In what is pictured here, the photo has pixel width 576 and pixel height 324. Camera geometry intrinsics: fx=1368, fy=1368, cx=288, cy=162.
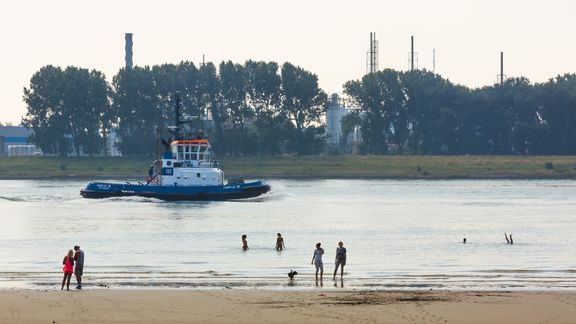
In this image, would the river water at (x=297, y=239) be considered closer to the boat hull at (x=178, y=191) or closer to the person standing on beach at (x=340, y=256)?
the boat hull at (x=178, y=191)

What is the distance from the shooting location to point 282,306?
50.2 m

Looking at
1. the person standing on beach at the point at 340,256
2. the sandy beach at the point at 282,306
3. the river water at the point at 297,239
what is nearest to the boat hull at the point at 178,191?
the river water at the point at 297,239

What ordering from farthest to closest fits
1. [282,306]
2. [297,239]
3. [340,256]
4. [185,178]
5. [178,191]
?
[185,178], [178,191], [297,239], [340,256], [282,306]

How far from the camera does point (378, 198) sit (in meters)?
153

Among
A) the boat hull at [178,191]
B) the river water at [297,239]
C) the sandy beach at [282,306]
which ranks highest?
the boat hull at [178,191]

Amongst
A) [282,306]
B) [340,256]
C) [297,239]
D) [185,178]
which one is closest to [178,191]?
[185,178]

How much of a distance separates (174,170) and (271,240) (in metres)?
48.3

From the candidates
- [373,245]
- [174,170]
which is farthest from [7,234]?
[174,170]

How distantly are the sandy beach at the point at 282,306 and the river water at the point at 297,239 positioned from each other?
3.60 m

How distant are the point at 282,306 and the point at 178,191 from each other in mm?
84631

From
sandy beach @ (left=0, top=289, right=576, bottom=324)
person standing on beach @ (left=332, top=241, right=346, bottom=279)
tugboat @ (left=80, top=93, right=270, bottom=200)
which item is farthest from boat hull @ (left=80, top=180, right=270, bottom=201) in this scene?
sandy beach @ (left=0, top=289, right=576, bottom=324)

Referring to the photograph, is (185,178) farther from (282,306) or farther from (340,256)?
(282,306)

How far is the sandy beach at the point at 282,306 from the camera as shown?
47.3m

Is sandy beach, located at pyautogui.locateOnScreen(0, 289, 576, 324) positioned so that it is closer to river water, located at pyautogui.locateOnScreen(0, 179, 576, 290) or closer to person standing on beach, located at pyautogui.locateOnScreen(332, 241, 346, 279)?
river water, located at pyautogui.locateOnScreen(0, 179, 576, 290)
